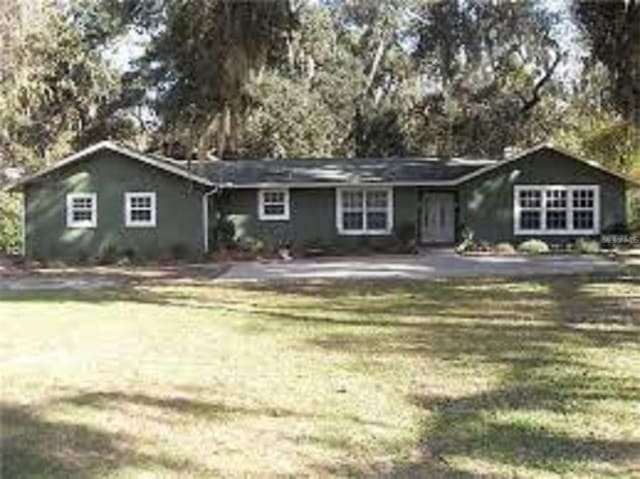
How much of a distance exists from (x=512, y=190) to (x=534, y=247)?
8.44 feet

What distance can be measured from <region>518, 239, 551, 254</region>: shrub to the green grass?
16.4m

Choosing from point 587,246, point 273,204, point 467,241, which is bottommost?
point 587,246

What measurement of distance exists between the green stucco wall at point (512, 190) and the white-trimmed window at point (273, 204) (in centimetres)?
541

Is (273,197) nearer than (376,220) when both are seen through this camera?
No

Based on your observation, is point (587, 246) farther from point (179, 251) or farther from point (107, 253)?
point (107, 253)

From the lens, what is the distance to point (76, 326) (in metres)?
16.5

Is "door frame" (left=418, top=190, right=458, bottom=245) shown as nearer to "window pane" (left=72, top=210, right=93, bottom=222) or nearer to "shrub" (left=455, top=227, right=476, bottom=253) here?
"shrub" (left=455, top=227, right=476, bottom=253)

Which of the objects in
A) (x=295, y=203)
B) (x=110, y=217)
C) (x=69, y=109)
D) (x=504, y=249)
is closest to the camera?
(x=504, y=249)

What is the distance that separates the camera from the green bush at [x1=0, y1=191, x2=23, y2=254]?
40400mm

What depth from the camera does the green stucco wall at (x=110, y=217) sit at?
36.8 m

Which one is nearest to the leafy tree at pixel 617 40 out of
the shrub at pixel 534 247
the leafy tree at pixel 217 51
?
the leafy tree at pixel 217 51

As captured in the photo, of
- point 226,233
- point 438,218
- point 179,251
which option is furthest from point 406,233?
point 179,251

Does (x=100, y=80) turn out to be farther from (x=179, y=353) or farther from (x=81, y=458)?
(x=81, y=458)

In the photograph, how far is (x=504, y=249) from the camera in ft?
119
